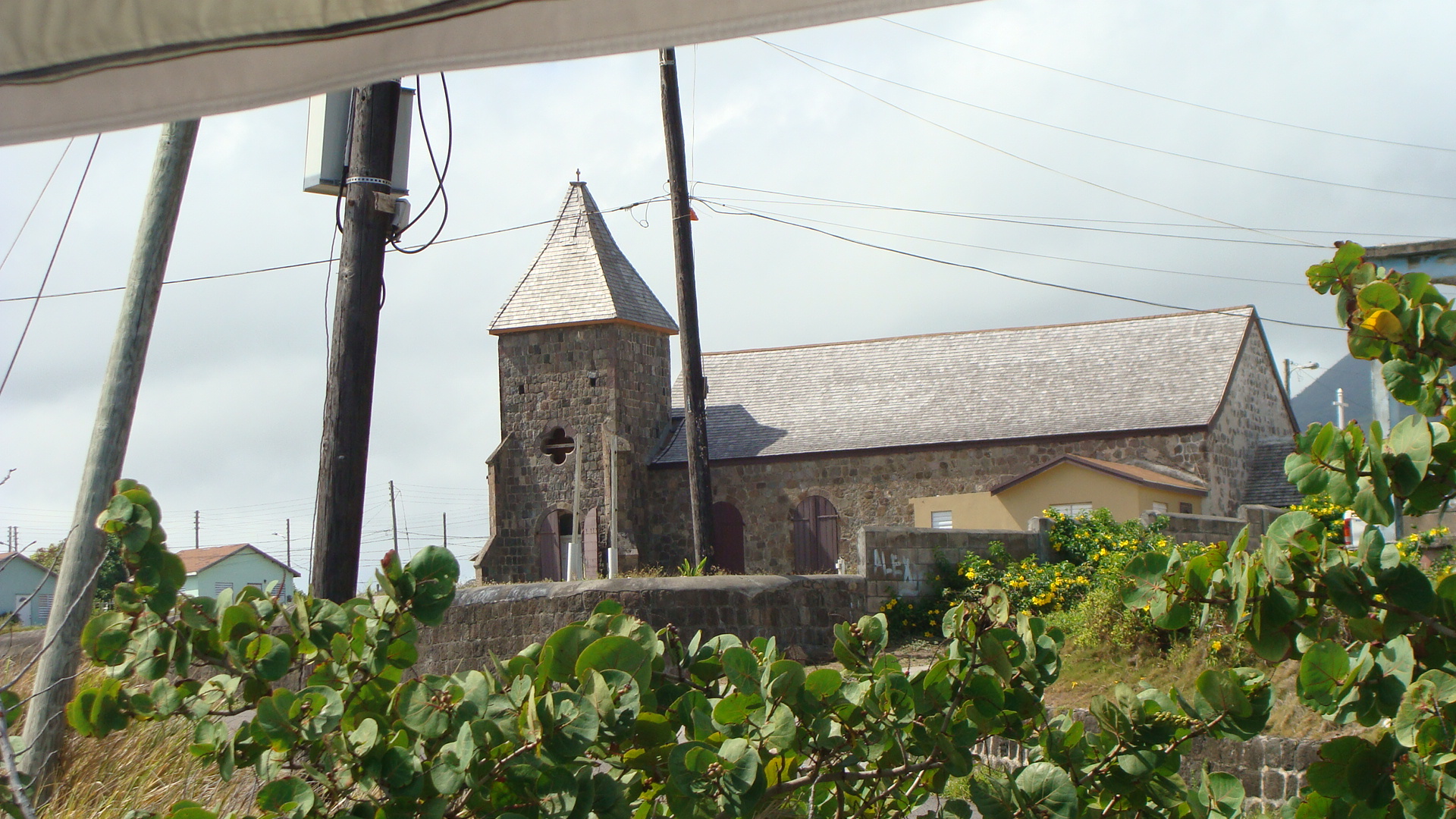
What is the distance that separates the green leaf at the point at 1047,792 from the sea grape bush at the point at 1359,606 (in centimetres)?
47

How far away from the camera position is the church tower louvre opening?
26.4 m

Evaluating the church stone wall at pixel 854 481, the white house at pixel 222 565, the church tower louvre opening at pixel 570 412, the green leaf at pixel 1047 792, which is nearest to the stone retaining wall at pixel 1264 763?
the green leaf at pixel 1047 792

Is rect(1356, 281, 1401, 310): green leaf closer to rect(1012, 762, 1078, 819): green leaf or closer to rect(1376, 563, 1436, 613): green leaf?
rect(1376, 563, 1436, 613): green leaf

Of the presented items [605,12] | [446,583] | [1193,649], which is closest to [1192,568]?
[446,583]

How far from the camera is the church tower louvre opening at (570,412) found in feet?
86.6

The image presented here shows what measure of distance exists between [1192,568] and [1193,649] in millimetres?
9070

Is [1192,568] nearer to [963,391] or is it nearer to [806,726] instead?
[806,726]

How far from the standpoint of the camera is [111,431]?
7.13m

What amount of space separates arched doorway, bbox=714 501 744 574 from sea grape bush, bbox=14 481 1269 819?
23446mm

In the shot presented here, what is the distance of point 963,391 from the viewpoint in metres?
26.5

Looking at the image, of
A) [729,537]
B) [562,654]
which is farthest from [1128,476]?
[562,654]

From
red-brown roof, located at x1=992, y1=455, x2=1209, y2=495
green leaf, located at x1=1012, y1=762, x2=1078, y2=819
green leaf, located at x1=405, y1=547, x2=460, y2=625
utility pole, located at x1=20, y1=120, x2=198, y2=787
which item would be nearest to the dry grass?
utility pole, located at x1=20, y1=120, x2=198, y2=787

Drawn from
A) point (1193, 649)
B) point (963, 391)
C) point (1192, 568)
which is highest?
point (963, 391)

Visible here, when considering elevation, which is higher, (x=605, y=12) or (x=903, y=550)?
(x=605, y=12)
